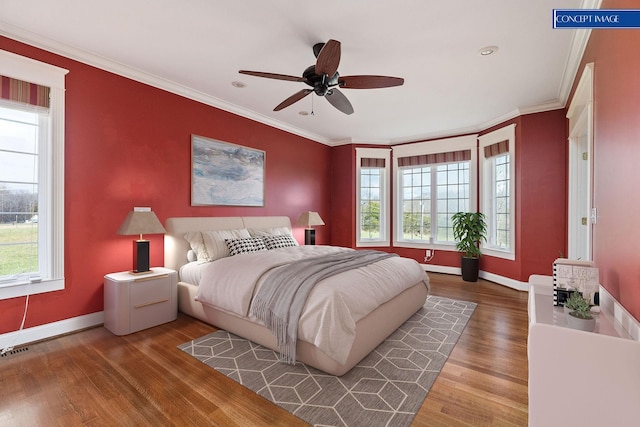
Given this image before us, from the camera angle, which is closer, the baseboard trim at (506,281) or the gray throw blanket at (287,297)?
the gray throw blanket at (287,297)

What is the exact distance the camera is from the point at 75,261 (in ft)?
9.51

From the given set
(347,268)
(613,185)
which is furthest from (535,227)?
(347,268)

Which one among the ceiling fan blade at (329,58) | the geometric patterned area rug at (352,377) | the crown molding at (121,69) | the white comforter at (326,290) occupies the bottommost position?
the geometric patterned area rug at (352,377)

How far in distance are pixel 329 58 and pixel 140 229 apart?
2.45 m

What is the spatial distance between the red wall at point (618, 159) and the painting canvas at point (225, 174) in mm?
4009

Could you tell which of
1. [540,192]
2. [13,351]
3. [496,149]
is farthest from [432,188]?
[13,351]

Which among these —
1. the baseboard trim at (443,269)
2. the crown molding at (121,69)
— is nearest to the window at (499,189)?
the baseboard trim at (443,269)

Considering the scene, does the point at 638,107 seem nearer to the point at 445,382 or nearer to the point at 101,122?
the point at 445,382

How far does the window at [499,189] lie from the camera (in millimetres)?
4617

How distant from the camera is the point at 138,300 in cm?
292

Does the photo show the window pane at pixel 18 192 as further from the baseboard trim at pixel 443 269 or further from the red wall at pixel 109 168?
the baseboard trim at pixel 443 269

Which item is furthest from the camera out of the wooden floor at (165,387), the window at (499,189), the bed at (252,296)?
the window at (499,189)

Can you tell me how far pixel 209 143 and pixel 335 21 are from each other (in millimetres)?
2432

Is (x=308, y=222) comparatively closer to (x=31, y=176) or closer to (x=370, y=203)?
(x=370, y=203)
